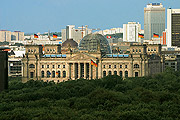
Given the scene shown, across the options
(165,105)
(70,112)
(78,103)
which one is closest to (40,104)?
(78,103)

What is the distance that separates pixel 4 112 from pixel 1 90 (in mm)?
35452

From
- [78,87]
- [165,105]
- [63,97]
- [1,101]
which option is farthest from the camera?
[78,87]

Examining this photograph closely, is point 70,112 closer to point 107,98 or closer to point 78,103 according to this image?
point 78,103

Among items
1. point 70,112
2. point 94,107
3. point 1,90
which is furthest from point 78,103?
point 1,90

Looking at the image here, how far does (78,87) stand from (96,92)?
22.5 m

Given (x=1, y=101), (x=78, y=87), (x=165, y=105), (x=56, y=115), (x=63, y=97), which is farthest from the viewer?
(x=78, y=87)

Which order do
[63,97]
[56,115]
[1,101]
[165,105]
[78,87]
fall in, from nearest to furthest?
[56,115]
[165,105]
[1,101]
[63,97]
[78,87]

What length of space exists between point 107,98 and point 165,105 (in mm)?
15808

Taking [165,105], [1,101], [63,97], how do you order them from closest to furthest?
[165,105], [1,101], [63,97]

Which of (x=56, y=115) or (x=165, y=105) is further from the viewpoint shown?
(x=165, y=105)

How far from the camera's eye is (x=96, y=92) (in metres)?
146

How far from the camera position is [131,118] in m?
113

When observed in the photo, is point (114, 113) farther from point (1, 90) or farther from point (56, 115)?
point (1, 90)

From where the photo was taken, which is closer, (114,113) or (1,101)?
(114,113)
